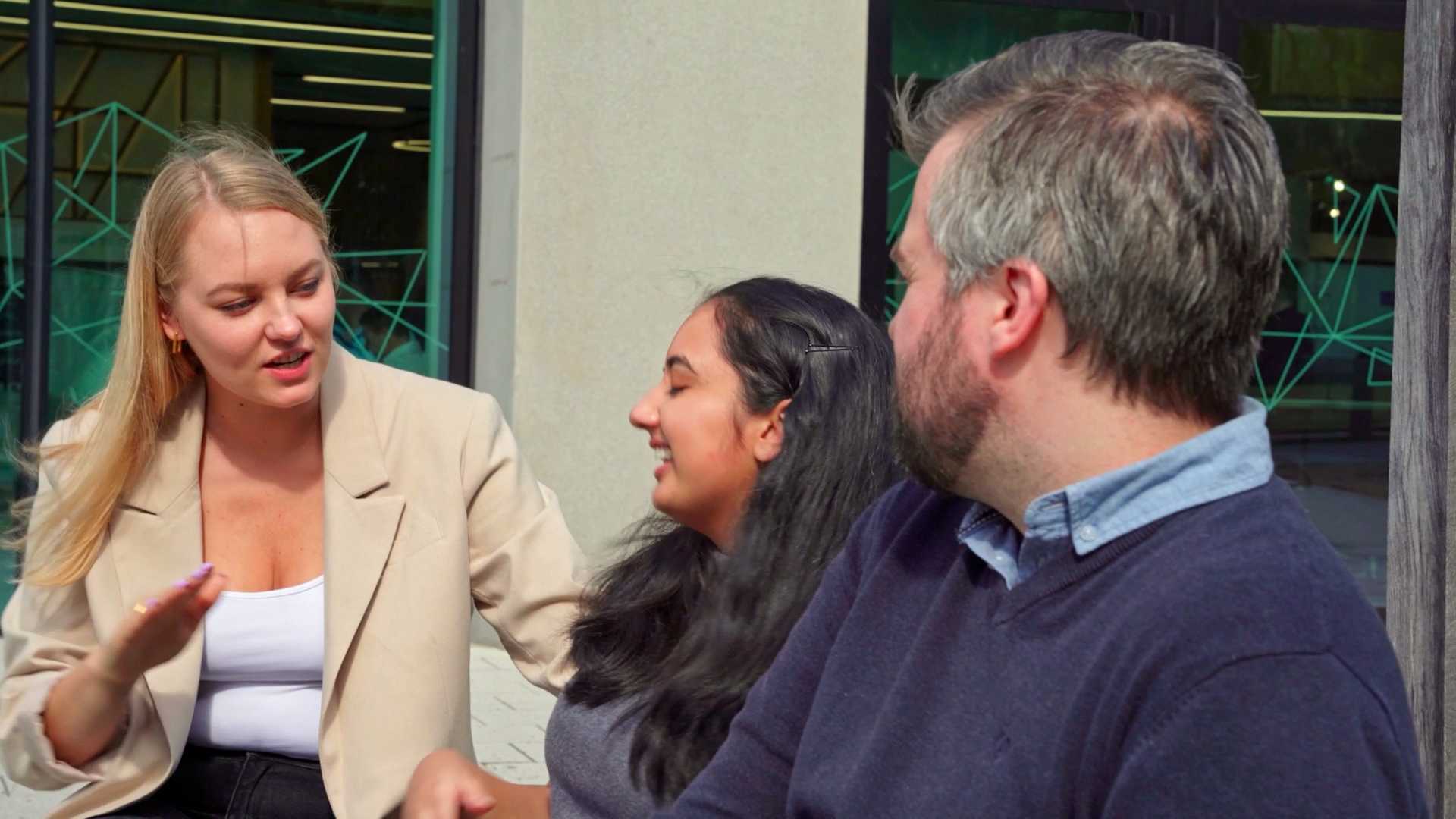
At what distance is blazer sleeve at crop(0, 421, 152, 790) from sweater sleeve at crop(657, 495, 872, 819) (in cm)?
122

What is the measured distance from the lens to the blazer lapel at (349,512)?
8.73 ft

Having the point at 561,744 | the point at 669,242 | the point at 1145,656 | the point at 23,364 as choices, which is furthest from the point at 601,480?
the point at 1145,656

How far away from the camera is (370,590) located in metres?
2.69

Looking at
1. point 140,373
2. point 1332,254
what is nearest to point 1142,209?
point 140,373

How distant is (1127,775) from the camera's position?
1.26 meters

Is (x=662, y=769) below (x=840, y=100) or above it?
below

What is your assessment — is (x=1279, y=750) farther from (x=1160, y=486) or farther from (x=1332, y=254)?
(x=1332, y=254)

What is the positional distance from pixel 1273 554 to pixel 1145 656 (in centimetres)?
13

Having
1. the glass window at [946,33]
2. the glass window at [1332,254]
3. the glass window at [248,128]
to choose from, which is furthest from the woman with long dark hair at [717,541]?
the glass window at [1332,254]

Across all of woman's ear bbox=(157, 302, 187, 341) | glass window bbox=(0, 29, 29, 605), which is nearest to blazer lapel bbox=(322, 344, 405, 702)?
woman's ear bbox=(157, 302, 187, 341)

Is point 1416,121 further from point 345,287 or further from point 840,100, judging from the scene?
point 345,287

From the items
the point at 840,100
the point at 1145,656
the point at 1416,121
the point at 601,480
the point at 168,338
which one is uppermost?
the point at 840,100

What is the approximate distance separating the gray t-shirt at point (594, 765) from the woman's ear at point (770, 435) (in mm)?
388

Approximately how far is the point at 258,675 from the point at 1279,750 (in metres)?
1.91
